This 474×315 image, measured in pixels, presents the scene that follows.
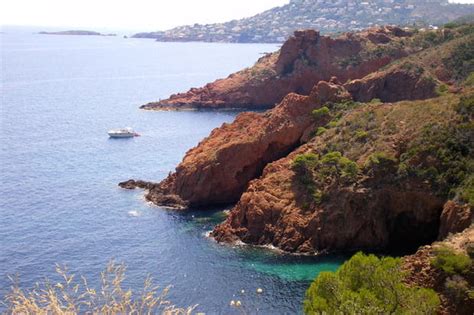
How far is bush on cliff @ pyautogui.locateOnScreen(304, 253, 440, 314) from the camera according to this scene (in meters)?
33.5

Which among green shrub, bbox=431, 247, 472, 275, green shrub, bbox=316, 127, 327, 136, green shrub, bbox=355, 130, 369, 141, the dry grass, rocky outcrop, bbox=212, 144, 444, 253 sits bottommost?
rocky outcrop, bbox=212, 144, 444, 253

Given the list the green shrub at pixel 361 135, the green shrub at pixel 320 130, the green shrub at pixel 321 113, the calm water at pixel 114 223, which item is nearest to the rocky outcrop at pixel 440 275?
the calm water at pixel 114 223

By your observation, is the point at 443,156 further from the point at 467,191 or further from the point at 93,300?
the point at 93,300

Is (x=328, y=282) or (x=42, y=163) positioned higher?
(x=328, y=282)

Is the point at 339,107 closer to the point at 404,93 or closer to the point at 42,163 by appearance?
the point at 404,93

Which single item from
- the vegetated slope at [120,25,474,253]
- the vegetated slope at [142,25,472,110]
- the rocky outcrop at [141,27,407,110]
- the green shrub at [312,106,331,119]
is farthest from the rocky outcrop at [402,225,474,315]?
→ the rocky outcrop at [141,27,407,110]

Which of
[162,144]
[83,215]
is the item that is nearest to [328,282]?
[83,215]

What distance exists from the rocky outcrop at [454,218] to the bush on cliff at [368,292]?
15.2 m

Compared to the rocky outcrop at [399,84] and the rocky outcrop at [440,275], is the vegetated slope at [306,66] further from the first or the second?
the rocky outcrop at [440,275]

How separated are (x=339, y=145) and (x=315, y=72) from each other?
7412cm

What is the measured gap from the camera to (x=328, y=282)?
3612 cm

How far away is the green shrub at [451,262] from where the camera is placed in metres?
40.2

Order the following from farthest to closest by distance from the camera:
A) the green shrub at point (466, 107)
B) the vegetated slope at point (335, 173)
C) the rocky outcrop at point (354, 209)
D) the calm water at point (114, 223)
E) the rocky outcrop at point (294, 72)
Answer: the rocky outcrop at point (294, 72), the green shrub at point (466, 107), the vegetated slope at point (335, 173), the rocky outcrop at point (354, 209), the calm water at point (114, 223)

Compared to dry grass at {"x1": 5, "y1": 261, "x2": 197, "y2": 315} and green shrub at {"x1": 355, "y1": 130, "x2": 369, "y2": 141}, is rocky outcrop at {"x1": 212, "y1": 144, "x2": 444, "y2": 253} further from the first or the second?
dry grass at {"x1": 5, "y1": 261, "x2": 197, "y2": 315}
